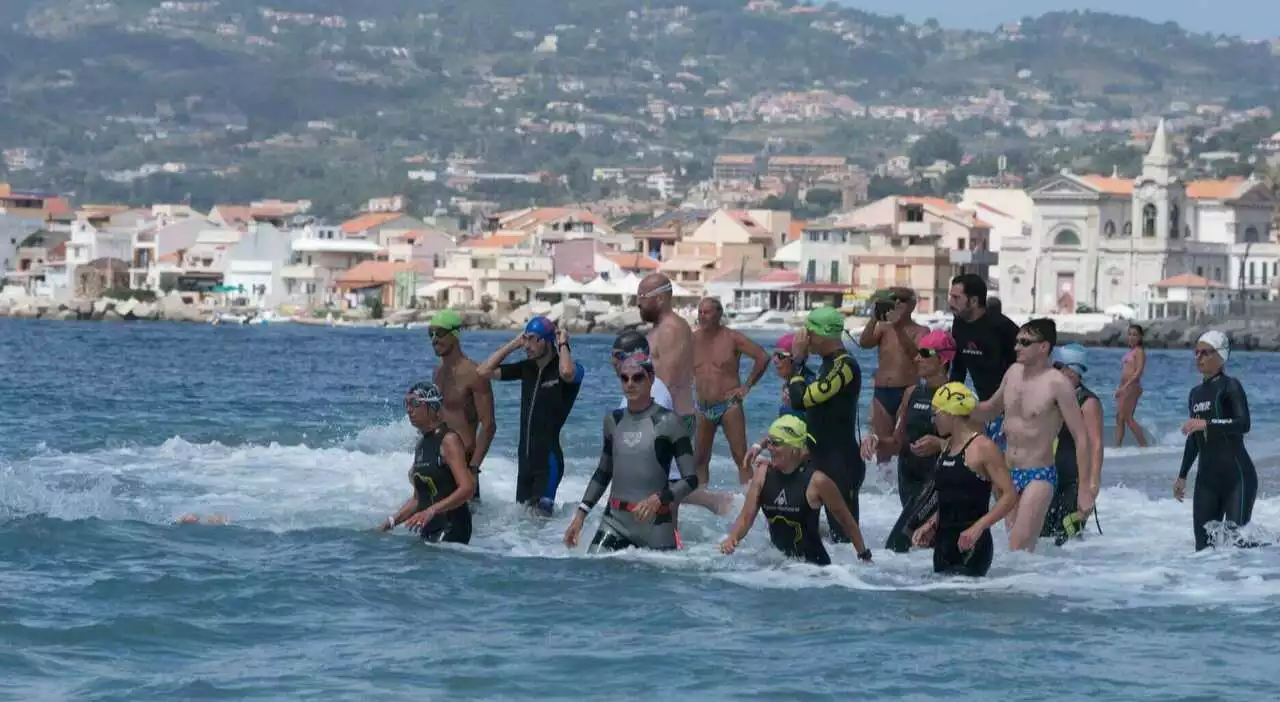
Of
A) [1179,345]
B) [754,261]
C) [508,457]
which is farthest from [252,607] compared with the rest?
[754,261]

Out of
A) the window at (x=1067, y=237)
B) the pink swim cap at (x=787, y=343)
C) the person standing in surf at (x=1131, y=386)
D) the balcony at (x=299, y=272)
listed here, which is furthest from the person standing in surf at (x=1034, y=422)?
the balcony at (x=299, y=272)

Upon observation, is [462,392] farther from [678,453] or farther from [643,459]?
[678,453]

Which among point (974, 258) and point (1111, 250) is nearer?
point (1111, 250)

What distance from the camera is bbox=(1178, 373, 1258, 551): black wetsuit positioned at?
1395cm

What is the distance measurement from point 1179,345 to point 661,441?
281ft

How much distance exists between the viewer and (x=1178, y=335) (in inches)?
3765

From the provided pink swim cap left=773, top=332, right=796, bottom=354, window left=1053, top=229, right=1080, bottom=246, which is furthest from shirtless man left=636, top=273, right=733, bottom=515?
window left=1053, top=229, right=1080, bottom=246

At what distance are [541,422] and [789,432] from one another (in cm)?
326

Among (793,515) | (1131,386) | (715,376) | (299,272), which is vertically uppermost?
(299,272)

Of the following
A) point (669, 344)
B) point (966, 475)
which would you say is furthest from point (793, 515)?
point (669, 344)

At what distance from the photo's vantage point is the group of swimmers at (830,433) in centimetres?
1266

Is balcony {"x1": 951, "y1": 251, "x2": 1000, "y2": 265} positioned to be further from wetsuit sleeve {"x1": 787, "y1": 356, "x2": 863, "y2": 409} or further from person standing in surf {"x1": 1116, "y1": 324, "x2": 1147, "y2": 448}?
wetsuit sleeve {"x1": 787, "y1": 356, "x2": 863, "y2": 409}

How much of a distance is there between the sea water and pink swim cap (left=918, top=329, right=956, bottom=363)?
124 cm

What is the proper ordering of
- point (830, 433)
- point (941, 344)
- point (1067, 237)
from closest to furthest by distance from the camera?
point (830, 433) < point (941, 344) < point (1067, 237)
